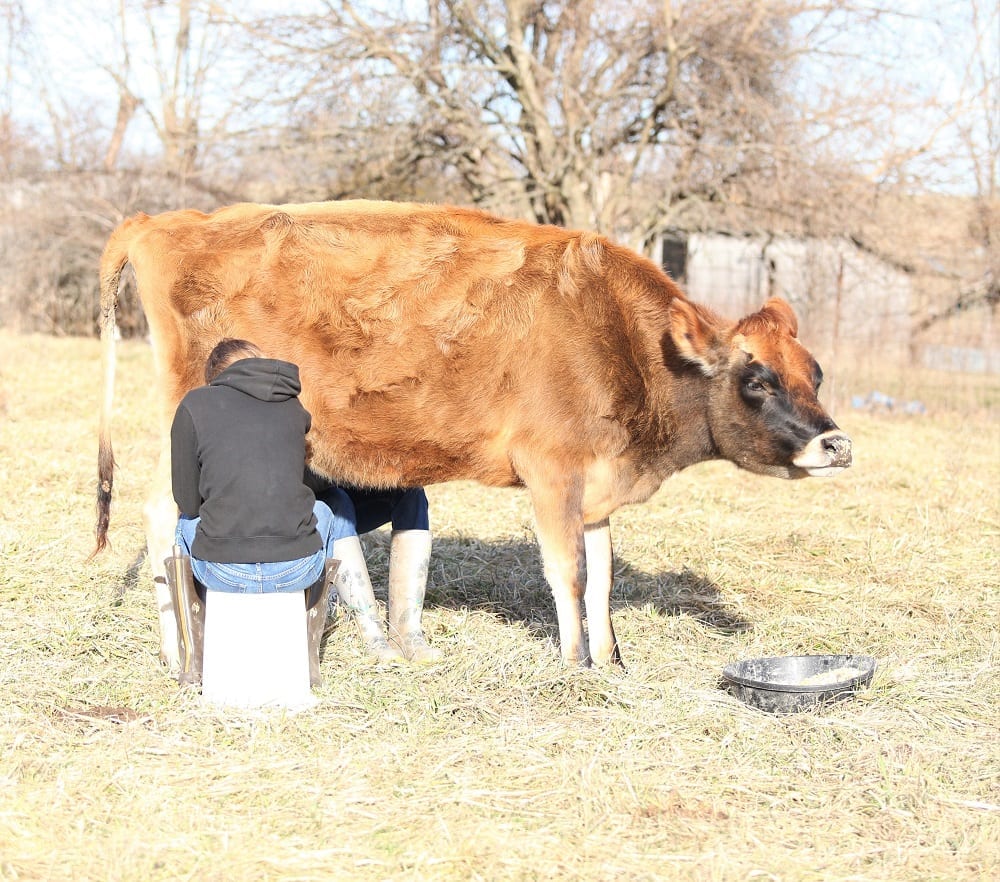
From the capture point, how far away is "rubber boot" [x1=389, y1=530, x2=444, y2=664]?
5257 millimetres

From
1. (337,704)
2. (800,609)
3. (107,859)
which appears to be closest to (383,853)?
(107,859)

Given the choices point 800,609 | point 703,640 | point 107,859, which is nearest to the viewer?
point 107,859

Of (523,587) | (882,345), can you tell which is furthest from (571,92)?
(523,587)

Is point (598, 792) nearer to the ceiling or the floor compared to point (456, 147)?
nearer to the floor

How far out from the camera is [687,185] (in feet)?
50.8

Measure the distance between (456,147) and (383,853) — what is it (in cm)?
1352

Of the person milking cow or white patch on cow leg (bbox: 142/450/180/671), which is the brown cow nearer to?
white patch on cow leg (bbox: 142/450/180/671)

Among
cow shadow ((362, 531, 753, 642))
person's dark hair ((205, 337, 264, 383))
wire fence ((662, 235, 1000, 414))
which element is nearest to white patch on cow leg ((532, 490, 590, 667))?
cow shadow ((362, 531, 753, 642))

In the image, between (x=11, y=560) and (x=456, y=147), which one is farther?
(x=456, y=147)

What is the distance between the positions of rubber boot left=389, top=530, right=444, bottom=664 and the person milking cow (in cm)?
77

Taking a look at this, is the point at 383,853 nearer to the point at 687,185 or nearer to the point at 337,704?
the point at 337,704

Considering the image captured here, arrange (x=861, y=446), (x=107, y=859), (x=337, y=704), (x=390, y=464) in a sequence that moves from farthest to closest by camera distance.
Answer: (x=861, y=446) → (x=390, y=464) → (x=337, y=704) → (x=107, y=859)

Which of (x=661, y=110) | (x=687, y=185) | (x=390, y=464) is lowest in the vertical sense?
(x=390, y=464)

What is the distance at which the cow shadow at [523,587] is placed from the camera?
5.91 m
